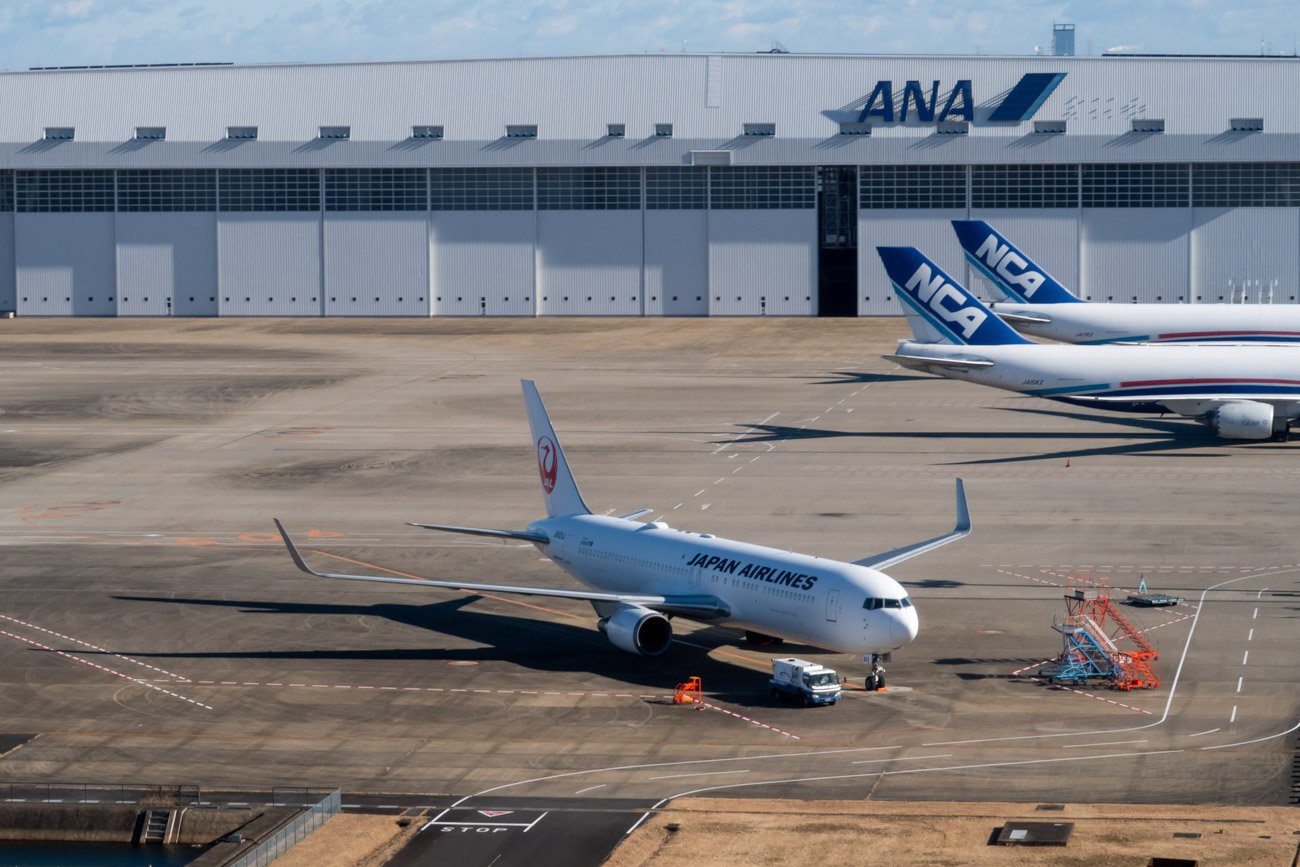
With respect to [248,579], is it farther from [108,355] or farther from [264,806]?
[108,355]

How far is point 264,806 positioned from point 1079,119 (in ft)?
432

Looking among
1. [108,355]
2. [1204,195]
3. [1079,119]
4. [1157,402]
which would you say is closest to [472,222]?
[108,355]

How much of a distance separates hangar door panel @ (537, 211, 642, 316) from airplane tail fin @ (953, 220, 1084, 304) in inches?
1768

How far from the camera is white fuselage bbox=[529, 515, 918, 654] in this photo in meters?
43.8

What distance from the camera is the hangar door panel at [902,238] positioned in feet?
505

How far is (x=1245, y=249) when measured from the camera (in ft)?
504

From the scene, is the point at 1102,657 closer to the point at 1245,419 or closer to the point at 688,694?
the point at 688,694

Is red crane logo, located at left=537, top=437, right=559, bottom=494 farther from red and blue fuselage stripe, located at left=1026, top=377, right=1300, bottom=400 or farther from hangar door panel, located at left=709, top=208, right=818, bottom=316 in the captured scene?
hangar door panel, located at left=709, top=208, right=818, bottom=316

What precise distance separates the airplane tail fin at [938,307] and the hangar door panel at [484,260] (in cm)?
6993

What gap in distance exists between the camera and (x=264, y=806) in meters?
36.3

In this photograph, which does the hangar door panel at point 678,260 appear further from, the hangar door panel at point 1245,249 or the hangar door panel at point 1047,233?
the hangar door panel at point 1245,249

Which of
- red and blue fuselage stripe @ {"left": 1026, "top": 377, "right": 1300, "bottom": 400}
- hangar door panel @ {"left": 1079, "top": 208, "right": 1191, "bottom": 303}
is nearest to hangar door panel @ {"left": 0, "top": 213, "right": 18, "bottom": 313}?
hangar door panel @ {"left": 1079, "top": 208, "right": 1191, "bottom": 303}

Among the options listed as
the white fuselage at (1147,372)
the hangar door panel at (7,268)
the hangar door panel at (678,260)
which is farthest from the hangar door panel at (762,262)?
the white fuselage at (1147,372)

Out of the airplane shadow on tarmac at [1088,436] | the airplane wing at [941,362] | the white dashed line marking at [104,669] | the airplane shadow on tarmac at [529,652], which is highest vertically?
the airplane wing at [941,362]
